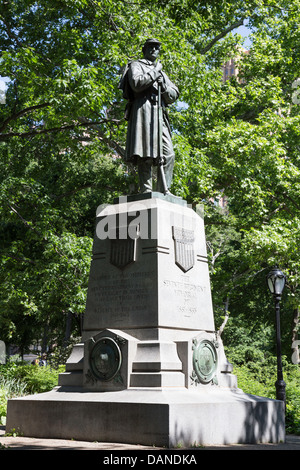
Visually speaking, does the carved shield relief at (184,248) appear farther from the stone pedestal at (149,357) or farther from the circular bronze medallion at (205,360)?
the circular bronze medallion at (205,360)

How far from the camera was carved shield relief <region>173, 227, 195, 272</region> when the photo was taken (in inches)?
376

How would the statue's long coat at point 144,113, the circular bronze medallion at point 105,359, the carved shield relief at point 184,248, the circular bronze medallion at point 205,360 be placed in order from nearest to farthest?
the circular bronze medallion at point 105,359 → the circular bronze medallion at point 205,360 → the carved shield relief at point 184,248 → the statue's long coat at point 144,113

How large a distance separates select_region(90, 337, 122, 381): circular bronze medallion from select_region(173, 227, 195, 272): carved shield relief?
1.72 metres

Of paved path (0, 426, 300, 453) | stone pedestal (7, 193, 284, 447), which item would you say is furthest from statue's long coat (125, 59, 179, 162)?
paved path (0, 426, 300, 453)

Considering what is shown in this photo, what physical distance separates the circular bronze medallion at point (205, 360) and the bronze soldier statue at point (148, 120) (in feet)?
9.00

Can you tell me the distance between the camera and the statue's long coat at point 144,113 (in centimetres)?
1015

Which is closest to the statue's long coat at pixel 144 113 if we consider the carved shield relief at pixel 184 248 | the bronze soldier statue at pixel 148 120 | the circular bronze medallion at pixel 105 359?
the bronze soldier statue at pixel 148 120

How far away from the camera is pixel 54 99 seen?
15.8 m

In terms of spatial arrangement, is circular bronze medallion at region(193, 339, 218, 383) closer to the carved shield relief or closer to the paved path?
the paved path

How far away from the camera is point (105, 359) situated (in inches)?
→ 348

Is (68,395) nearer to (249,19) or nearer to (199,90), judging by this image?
(199,90)

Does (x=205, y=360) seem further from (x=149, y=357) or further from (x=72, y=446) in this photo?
(x=72, y=446)

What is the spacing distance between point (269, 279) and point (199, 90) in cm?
690

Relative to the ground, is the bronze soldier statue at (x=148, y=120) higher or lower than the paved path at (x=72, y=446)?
higher
